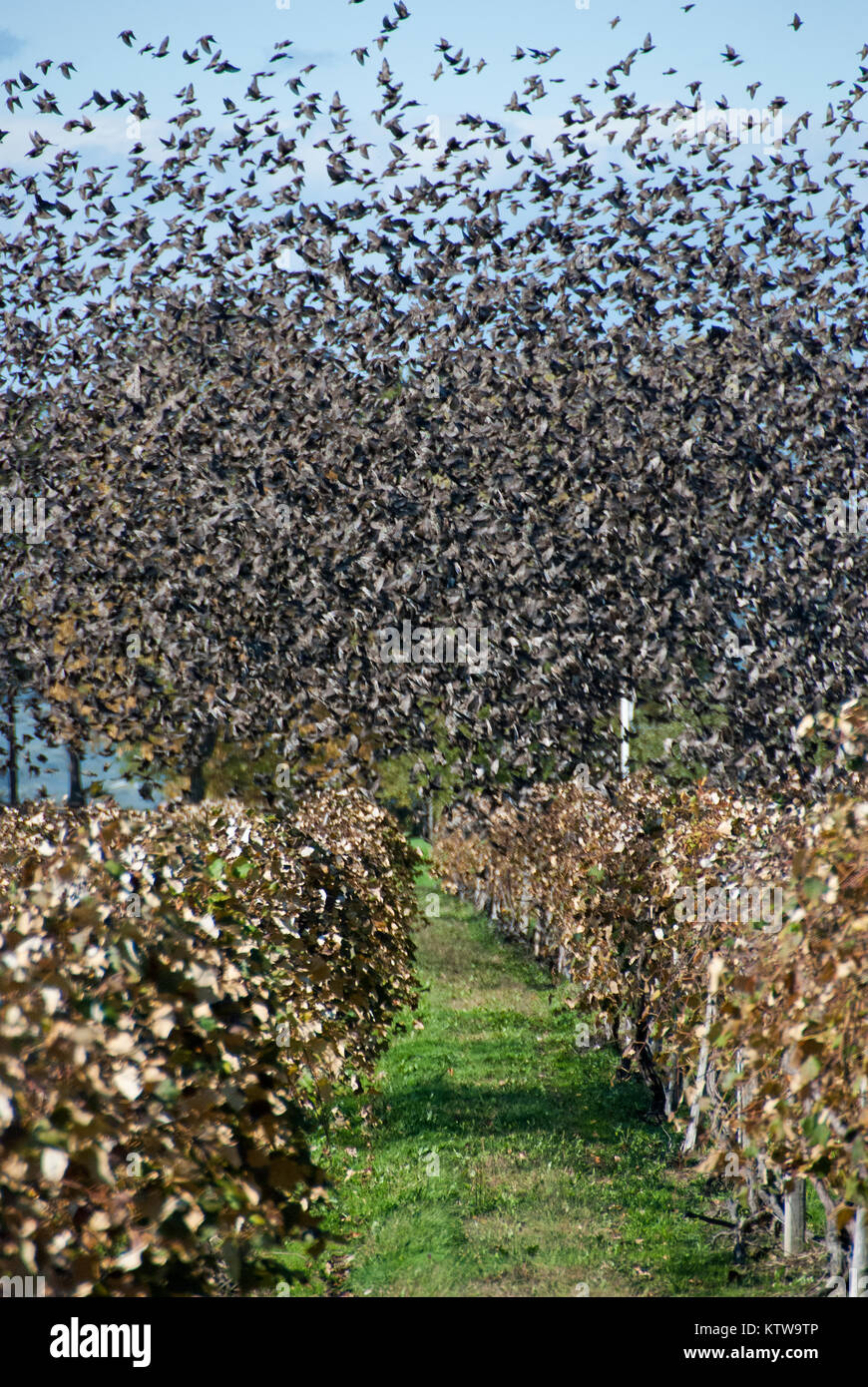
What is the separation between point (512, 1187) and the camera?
569 cm

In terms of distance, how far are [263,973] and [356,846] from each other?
15.5 ft

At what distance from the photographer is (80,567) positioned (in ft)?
30.0

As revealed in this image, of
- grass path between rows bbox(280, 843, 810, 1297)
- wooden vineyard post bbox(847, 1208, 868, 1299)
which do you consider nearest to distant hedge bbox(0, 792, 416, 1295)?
grass path between rows bbox(280, 843, 810, 1297)

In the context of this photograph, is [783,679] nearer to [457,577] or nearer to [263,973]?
[457,577]

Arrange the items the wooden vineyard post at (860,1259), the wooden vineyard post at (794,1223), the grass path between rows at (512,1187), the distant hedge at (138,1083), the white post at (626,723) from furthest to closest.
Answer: the white post at (626,723) < the wooden vineyard post at (794,1223) < the grass path between rows at (512,1187) < the wooden vineyard post at (860,1259) < the distant hedge at (138,1083)

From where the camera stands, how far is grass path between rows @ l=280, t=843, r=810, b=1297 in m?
4.72

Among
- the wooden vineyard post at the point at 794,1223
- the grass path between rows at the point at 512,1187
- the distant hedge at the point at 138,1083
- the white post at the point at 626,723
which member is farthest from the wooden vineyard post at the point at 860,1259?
the white post at the point at 626,723

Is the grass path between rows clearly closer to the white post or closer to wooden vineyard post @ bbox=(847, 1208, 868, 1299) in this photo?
wooden vineyard post @ bbox=(847, 1208, 868, 1299)

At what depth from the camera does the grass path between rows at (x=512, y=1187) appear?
4719mm

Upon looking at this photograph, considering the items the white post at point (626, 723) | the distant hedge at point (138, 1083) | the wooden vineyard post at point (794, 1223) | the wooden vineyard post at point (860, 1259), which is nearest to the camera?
the distant hedge at point (138, 1083)

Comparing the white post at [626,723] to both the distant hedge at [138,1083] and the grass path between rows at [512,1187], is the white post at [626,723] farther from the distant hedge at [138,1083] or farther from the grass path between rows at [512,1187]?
the distant hedge at [138,1083]

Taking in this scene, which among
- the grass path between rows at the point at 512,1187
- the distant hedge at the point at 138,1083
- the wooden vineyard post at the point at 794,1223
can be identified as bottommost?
the grass path between rows at the point at 512,1187

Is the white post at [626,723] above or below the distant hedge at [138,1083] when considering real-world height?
above
